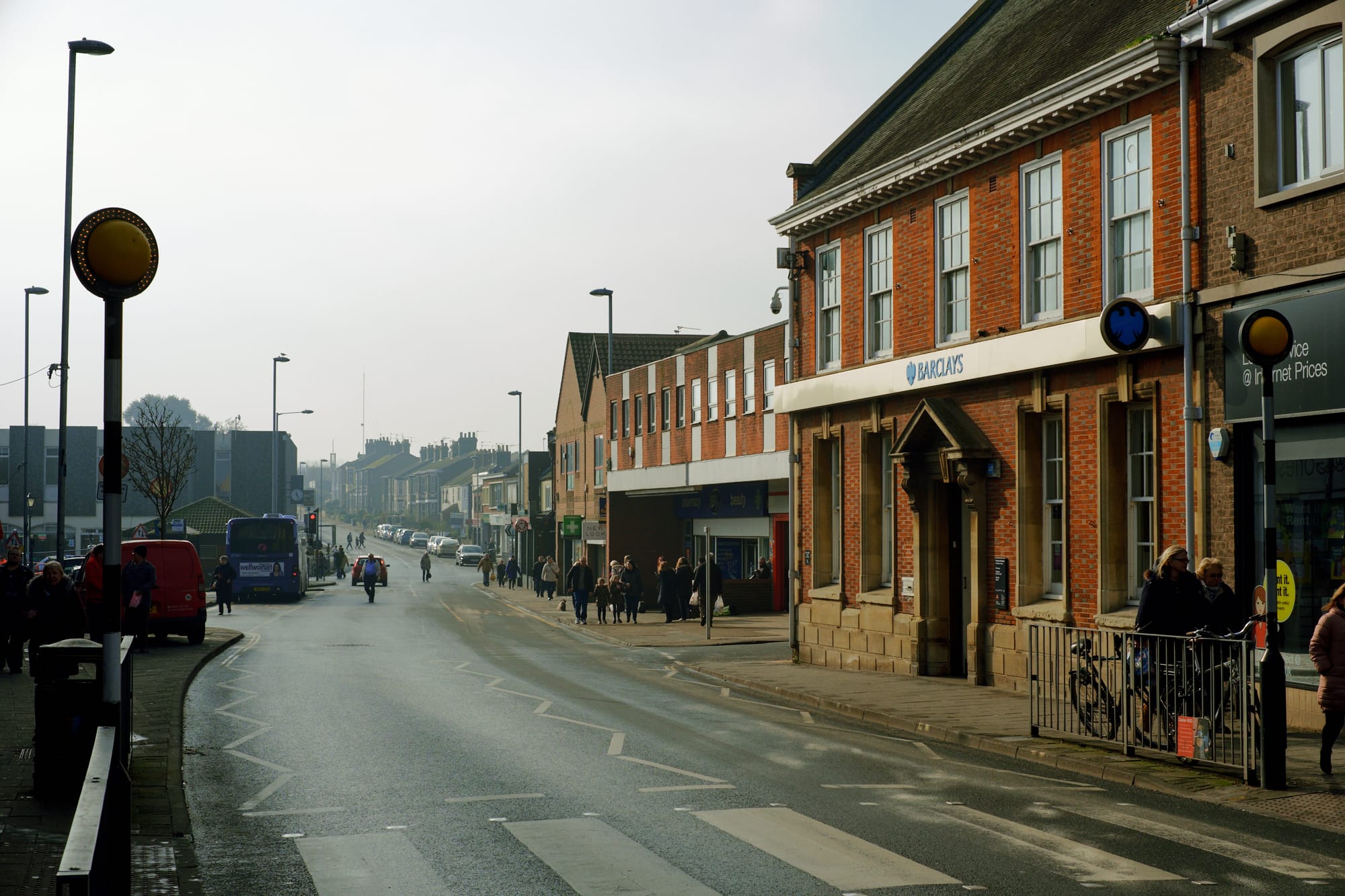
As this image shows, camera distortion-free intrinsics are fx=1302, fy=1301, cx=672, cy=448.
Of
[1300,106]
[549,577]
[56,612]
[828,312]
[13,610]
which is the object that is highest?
[1300,106]

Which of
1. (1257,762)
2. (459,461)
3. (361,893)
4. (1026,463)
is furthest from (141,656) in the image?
(459,461)

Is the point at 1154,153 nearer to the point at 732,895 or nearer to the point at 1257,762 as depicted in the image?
the point at 1257,762

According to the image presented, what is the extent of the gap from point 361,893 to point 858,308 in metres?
16.7

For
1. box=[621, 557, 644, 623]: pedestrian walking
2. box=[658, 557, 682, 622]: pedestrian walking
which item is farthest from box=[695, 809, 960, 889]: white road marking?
box=[621, 557, 644, 623]: pedestrian walking

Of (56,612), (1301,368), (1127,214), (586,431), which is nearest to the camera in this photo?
(1301,368)

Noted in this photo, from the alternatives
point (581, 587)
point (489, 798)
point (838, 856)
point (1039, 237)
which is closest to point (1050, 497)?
point (1039, 237)

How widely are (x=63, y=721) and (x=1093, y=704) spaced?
917 cm

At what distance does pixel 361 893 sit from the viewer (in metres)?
7.30

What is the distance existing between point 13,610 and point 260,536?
30426 mm

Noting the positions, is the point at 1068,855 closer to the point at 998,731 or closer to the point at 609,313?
the point at 998,731

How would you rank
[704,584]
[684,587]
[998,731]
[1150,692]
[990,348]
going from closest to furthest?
[1150,692] < [998,731] < [990,348] < [704,584] < [684,587]

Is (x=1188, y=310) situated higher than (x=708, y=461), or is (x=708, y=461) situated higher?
(x=1188, y=310)

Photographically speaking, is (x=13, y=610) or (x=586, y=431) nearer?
(x=13, y=610)

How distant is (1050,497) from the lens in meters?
18.1
